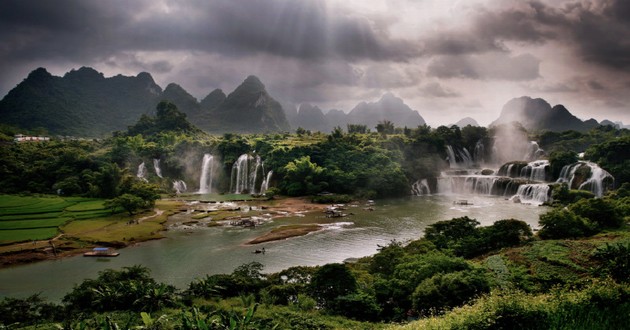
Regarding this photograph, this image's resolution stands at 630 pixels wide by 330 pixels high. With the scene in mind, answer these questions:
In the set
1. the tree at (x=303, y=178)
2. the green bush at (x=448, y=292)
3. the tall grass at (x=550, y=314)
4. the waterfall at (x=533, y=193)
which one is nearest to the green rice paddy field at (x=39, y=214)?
the tree at (x=303, y=178)

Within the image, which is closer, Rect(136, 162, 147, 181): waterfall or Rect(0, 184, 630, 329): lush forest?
Rect(0, 184, 630, 329): lush forest

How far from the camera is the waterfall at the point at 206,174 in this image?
62.6 m

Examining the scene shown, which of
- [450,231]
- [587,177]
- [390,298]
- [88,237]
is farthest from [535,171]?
[88,237]

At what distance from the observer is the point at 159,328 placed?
31.9 feet

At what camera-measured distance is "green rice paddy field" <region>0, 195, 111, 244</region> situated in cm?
2818

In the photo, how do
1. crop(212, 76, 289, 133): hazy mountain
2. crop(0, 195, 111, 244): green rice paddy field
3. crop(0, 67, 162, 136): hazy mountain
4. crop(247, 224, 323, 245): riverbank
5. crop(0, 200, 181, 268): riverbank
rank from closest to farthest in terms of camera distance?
crop(0, 200, 181, 268): riverbank
crop(0, 195, 111, 244): green rice paddy field
crop(247, 224, 323, 245): riverbank
crop(0, 67, 162, 136): hazy mountain
crop(212, 76, 289, 133): hazy mountain

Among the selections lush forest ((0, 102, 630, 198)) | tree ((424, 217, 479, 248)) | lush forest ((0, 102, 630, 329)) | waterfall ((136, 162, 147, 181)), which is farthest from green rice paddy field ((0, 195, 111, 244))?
tree ((424, 217, 479, 248))

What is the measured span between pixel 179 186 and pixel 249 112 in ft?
339

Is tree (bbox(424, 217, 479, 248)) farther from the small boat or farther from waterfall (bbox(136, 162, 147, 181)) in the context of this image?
waterfall (bbox(136, 162, 147, 181))

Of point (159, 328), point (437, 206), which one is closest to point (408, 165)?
point (437, 206)

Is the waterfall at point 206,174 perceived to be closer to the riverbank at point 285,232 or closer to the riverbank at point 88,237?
the riverbank at point 88,237

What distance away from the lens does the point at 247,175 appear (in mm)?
61594

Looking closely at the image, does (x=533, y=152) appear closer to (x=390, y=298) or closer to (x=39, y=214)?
(x=390, y=298)

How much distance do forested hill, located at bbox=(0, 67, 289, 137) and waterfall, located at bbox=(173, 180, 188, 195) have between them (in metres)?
74.1
